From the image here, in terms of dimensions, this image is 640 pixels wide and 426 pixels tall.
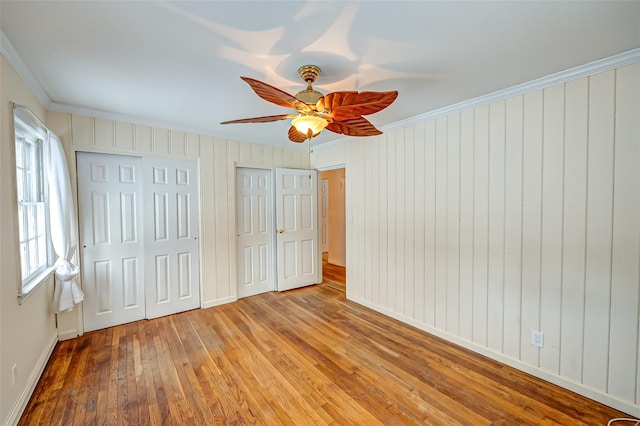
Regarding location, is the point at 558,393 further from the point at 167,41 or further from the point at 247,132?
the point at 247,132

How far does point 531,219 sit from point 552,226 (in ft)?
0.47

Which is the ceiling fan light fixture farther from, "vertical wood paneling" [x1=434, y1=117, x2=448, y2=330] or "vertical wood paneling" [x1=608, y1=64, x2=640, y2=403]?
"vertical wood paneling" [x1=608, y1=64, x2=640, y2=403]

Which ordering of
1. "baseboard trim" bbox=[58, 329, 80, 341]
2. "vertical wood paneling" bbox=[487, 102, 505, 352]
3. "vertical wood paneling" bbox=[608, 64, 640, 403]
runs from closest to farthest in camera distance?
1. "vertical wood paneling" bbox=[608, 64, 640, 403]
2. "vertical wood paneling" bbox=[487, 102, 505, 352]
3. "baseboard trim" bbox=[58, 329, 80, 341]

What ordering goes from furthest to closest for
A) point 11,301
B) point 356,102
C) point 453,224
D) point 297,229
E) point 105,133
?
point 297,229
point 105,133
point 453,224
point 11,301
point 356,102

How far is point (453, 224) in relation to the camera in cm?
271

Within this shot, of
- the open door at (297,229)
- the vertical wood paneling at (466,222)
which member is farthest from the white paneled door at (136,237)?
the vertical wood paneling at (466,222)

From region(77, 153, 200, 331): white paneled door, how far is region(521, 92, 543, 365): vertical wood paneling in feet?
11.7

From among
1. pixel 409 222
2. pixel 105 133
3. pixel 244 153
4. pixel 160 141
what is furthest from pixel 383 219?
pixel 105 133

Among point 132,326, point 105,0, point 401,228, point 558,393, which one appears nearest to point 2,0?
point 105,0

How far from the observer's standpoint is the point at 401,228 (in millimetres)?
3184

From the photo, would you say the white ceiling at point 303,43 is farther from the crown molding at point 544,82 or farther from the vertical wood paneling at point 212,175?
the vertical wood paneling at point 212,175

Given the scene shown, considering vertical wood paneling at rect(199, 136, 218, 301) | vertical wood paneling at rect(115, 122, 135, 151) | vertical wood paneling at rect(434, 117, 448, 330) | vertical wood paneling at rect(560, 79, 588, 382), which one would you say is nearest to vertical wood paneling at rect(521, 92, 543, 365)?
vertical wood paneling at rect(560, 79, 588, 382)

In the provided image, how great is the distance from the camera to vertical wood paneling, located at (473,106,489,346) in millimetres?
2469

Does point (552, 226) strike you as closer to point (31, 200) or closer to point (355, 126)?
point (355, 126)
